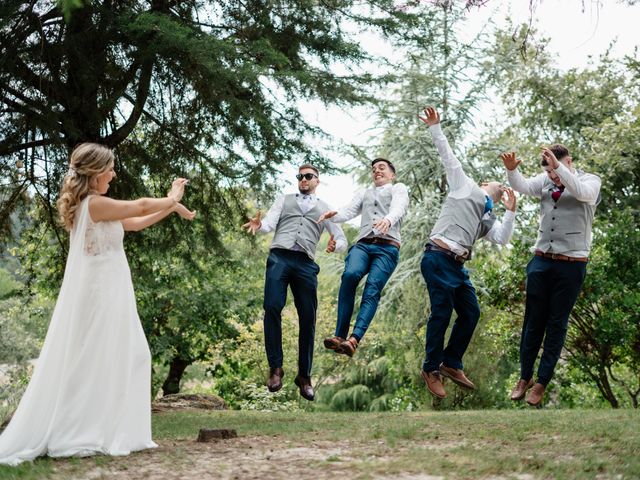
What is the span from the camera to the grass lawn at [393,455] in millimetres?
4691

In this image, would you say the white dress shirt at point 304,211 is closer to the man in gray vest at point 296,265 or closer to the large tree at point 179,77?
the man in gray vest at point 296,265

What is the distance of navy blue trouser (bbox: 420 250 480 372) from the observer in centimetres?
702

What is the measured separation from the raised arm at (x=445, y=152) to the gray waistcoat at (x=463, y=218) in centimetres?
14

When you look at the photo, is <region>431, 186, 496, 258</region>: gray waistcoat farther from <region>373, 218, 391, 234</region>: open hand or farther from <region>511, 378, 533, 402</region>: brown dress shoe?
<region>511, 378, 533, 402</region>: brown dress shoe

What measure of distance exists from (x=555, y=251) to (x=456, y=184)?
1009mm

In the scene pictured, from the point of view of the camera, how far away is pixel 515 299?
41.8 feet

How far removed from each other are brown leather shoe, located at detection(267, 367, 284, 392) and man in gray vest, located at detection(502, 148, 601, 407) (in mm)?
2157

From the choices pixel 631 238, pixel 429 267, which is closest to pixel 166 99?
pixel 429 267

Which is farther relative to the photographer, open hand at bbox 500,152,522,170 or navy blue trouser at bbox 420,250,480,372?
navy blue trouser at bbox 420,250,480,372

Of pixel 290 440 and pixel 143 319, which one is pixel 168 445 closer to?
pixel 290 440

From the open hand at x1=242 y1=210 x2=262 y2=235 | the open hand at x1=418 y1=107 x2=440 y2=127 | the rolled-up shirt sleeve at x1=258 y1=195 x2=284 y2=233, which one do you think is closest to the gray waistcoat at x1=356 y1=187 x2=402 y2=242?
the rolled-up shirt sleeve at x1=258 y1=195 x2=284 y2=233

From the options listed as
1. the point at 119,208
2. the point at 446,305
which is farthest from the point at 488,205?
the point at 119,208

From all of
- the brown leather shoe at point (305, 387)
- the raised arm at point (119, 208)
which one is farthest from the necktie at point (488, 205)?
the raised arm at point (119, 208)

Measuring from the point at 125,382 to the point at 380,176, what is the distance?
11.4 feet
